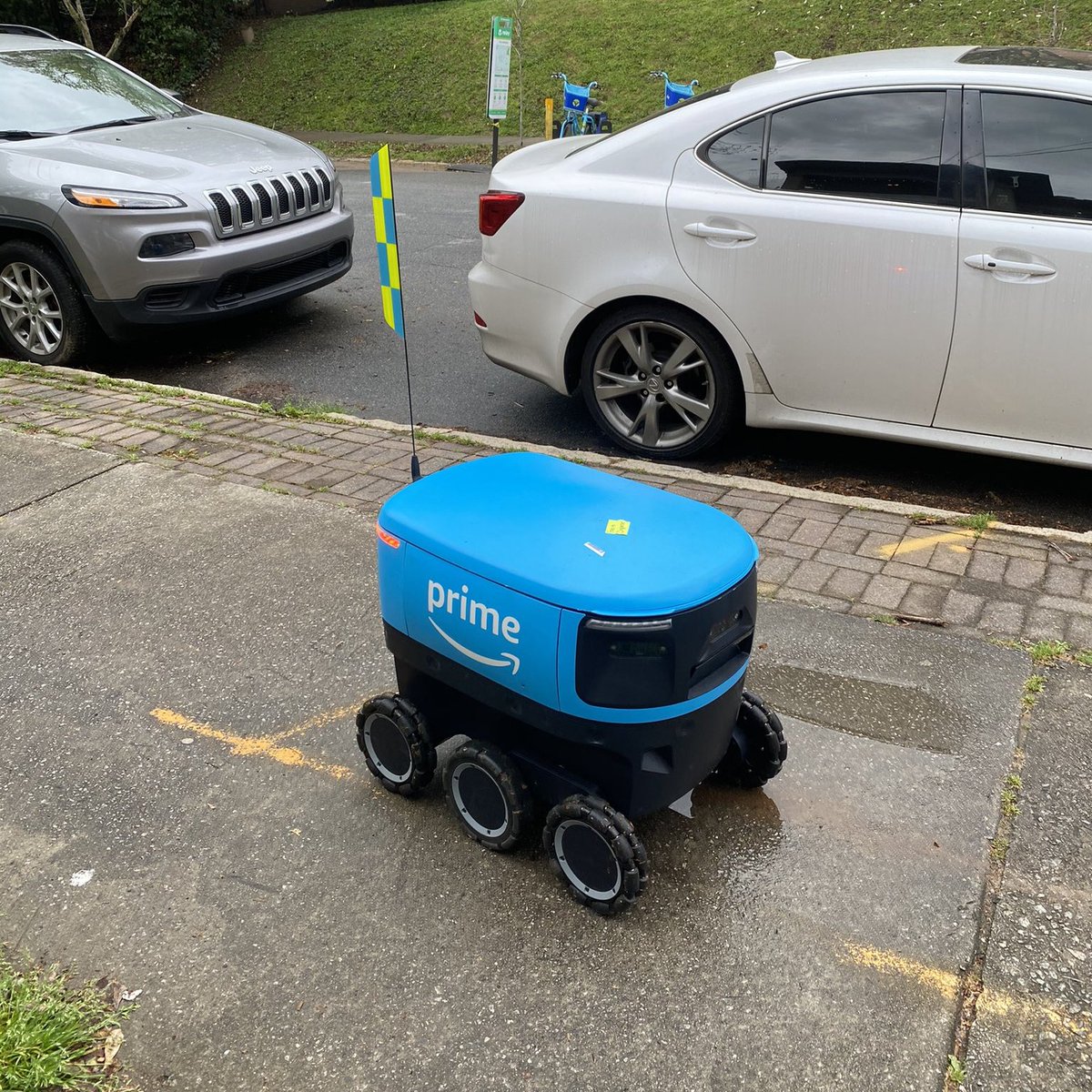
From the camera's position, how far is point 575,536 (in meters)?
2.39

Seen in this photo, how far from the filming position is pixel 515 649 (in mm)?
2336

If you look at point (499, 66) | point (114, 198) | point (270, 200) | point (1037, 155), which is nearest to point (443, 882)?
point (1037, 155)

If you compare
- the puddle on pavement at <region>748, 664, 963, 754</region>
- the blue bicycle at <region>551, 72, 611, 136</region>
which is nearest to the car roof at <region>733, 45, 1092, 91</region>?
the puddle on pavement at <region>748, 664, 963, 754</region>

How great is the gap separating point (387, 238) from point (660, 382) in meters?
2.11

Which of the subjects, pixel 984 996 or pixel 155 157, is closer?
pixel 984 996

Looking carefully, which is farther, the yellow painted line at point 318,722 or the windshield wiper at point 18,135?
the windshield wiper at point 18,135

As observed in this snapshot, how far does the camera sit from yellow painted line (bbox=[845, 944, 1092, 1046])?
2.18 m

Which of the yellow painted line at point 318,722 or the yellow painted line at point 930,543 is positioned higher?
the yellow painted line at point 318,722

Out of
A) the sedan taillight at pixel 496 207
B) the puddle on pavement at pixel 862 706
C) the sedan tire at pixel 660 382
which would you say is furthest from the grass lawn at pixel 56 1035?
the sedan taillight at pixel 496 207

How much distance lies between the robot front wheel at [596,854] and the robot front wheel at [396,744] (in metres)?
0.42

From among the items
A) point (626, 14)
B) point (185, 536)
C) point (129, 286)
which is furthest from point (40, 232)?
point (626, 14)

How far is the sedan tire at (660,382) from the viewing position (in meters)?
4.88

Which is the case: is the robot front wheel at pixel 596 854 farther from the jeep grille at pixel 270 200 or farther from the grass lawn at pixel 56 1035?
the jeep grille at pixel 270 200

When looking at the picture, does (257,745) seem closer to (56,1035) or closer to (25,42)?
(56,1035)
